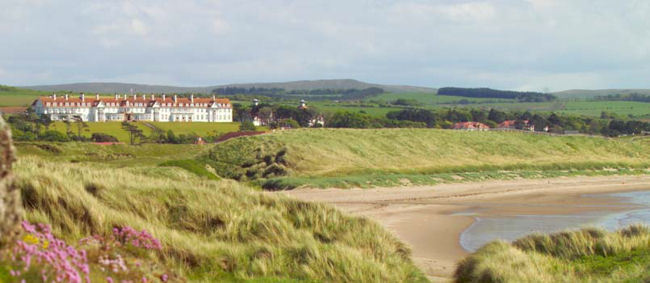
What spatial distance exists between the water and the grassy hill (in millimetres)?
10133

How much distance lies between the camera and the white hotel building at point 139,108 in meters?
127

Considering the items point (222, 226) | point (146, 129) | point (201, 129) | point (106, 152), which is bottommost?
point (146, 129)

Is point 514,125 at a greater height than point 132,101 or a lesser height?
lesser

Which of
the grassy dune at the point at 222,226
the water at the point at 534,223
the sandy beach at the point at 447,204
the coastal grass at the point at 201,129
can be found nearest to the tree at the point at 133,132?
the coastal grass at the point at 201,129

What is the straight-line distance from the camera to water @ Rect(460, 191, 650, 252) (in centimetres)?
1879

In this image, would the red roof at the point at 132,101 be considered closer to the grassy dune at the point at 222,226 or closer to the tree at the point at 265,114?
the tree at the point at 265,114

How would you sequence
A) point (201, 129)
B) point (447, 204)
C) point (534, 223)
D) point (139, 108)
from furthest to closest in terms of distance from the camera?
point (139, 108)
point (201, 129)
point (447, 204)
point (534, 223)

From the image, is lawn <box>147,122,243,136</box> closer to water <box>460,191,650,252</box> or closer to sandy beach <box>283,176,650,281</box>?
sandy beach <box>283,176,650,281</box>

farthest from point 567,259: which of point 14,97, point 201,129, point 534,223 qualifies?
point 14,97

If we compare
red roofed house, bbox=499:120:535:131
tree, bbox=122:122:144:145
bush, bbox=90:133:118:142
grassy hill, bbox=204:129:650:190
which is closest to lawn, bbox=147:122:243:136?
tree, bbox=122:122:144:145

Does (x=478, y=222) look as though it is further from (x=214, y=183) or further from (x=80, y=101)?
(x=80, y=101)

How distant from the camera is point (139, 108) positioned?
434 ft

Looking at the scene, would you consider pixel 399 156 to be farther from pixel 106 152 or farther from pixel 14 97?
pixel 14 97

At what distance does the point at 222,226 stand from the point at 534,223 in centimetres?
1380
